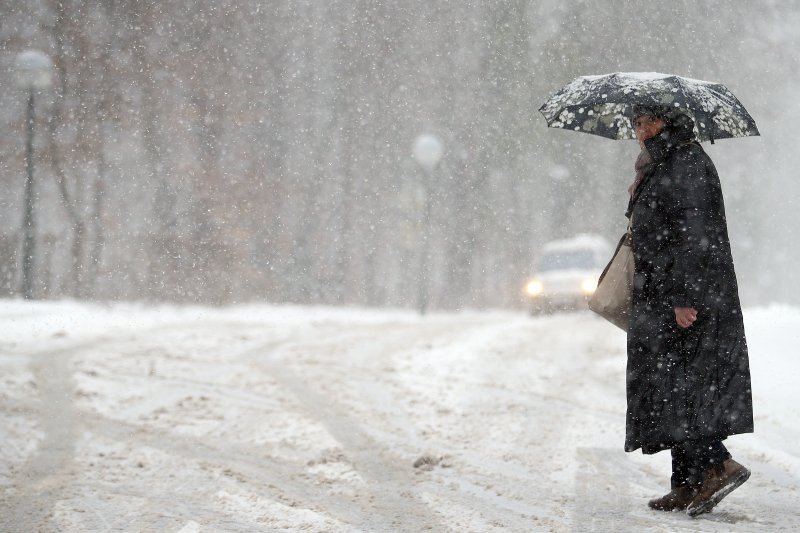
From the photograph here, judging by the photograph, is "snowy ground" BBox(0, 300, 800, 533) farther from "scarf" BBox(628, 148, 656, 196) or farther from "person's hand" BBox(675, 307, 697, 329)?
"scarf" BBox(628, 148, 656, 196)

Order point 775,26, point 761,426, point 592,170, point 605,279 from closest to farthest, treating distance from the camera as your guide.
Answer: point 605,279, point 761,426, point 775,26, point 592,170

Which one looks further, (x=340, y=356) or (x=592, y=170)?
(x=592, y=170)

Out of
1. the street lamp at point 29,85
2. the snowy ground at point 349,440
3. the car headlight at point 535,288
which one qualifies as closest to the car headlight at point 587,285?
the car headlight at point 535,288

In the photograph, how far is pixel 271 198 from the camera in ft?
83.9

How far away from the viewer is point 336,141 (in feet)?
101

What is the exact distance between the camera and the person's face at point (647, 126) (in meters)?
3.77

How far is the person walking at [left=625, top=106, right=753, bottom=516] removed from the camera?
3529 millimetres

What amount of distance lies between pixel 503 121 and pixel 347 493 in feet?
95.9

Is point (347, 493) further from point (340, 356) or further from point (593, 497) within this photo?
point (340, 356)

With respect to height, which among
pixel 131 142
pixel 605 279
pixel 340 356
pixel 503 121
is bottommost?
pixel 340 356

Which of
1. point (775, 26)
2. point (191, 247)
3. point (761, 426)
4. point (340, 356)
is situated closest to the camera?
point (761, 426)

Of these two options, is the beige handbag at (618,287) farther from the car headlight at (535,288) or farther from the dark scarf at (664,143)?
the car headlight at (535,288)

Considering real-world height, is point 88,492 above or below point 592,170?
below

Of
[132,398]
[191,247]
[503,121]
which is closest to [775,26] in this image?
[503,121]
